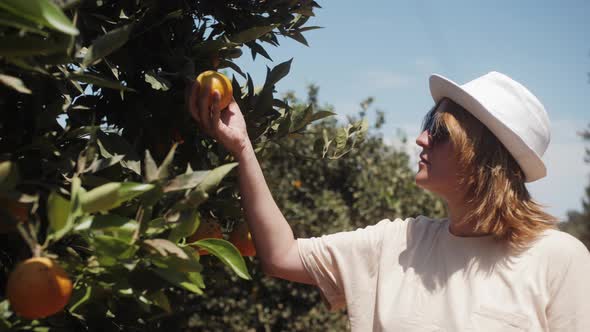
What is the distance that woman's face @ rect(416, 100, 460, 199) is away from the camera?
5.70 ft

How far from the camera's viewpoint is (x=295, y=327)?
18.0 ft

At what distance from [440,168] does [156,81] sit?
823 mm

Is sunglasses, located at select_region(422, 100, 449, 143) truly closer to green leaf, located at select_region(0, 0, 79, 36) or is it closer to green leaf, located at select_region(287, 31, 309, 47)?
green leaf, located at select_region(287, 31, 309, 47)

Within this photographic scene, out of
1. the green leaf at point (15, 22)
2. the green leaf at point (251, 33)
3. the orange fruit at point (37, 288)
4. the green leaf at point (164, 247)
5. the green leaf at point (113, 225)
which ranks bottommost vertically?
the orange fruit at point (37, 288)

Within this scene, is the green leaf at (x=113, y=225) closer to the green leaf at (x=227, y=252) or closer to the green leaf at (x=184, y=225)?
the green leaf at (x=184, y=225)

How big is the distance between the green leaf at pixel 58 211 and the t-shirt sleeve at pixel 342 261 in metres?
0.98

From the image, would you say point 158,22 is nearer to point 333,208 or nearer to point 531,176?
point 531,176

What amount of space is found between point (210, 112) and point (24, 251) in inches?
20.9

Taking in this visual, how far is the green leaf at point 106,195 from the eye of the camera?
0.92 meters

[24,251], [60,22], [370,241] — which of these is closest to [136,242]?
[24,251]

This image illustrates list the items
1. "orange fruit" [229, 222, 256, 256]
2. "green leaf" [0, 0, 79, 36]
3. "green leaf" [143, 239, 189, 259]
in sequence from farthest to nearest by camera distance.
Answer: "orange fruit" [229, 222, 256, 256] < "green leaf" [143, 239, 189, 259] < "green leaf" [0, 0, 79, 36]

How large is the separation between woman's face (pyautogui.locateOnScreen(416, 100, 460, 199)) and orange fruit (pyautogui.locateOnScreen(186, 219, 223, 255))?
0.60m

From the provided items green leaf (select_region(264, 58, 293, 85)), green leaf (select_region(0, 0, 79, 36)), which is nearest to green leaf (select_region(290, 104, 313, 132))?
green leaf (select_region(264, 58, 293, 85))

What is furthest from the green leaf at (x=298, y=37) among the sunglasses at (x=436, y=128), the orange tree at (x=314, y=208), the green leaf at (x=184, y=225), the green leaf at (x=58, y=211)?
the orange tree at (x=314, y=208)
